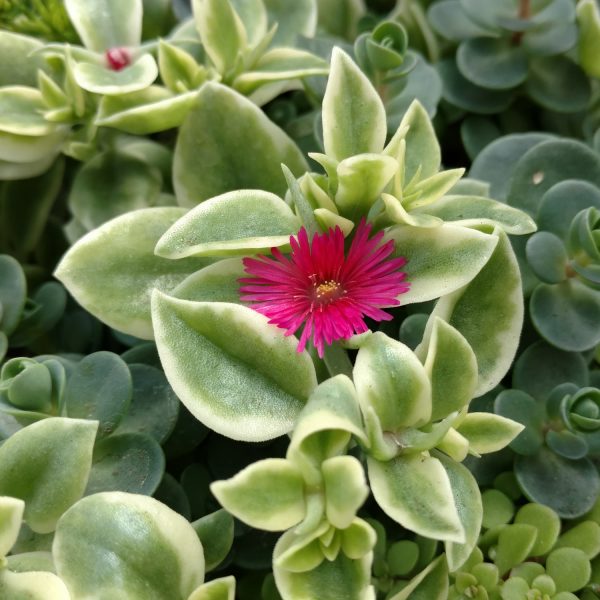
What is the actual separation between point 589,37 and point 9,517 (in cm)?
72

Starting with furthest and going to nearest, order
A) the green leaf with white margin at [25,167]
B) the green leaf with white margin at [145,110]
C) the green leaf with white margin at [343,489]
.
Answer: the green leaf with white margin at [25,167], the green leaf with white margin at [145,110], the green leaf with white margin at [343,489]

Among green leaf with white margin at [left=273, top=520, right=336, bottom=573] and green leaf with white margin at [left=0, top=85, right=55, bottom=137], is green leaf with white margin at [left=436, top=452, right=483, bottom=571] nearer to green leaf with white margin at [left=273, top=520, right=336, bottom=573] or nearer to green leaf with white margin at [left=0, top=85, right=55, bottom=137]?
green leaf with white margin at [left=273, top=520, right=336, bottom=573]

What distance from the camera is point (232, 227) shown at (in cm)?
56

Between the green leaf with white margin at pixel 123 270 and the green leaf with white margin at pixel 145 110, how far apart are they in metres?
0.10

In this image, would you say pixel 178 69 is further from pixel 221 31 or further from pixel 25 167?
pixel 25 167

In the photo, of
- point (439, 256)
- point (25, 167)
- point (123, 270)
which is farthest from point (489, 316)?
point (25, 167)

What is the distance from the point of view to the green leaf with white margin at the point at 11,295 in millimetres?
699

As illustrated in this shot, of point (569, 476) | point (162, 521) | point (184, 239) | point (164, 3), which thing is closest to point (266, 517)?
point (162, 521)

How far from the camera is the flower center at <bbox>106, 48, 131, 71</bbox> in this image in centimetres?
74

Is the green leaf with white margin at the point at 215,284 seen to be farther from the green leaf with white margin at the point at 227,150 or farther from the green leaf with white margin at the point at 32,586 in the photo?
the green leaf with white margin at the point at 32,586

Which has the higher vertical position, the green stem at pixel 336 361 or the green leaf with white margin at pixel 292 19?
the green leaf with white margin at pixel 292 19

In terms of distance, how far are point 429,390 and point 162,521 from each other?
0.20 m

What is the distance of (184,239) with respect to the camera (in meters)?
0.55

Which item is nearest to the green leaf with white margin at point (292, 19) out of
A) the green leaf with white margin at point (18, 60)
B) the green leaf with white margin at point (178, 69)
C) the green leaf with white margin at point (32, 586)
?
the green leaf with white margin at point (178, 69)
